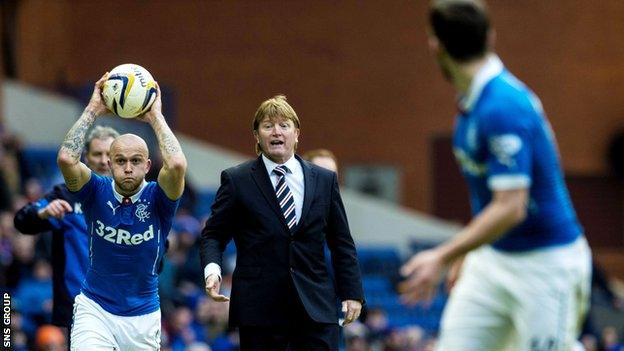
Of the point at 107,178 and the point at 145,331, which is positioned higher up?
the point at 107,178

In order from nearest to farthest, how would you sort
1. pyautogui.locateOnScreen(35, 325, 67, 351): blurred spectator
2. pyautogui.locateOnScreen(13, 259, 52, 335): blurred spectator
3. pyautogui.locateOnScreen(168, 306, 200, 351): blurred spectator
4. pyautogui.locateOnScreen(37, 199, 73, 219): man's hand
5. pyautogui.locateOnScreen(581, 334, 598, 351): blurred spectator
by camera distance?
1. pyautogui.locateOnScreen(37, 199, 73, 219): man's hand
2. pyautogui.locateOnScreen(35, 325, 67, 351): blurred spectator
3. pyautogui.locateOnScreen(13, 259, 52, 335): blurred spectator
4. pyautogui.locateOnScreen(168, 306, 200, 351): blurred spectator
5. pyautogui.locateOnScreen(581, 334, 598, 351): blurred spectator

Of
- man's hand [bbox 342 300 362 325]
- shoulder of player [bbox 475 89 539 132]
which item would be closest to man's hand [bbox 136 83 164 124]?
man's hand [bbox 342 300 362 325]

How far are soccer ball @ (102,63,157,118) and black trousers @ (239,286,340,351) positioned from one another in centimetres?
136

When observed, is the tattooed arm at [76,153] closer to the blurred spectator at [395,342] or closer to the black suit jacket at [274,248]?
the black suit jacket at [274,248]

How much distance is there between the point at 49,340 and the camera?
38.0 ft

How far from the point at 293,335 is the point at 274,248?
512 mm

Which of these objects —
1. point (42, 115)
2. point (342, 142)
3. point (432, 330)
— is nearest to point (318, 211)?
point (432, 330)

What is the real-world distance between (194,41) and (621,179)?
7.73 m

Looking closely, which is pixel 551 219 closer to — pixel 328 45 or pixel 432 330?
pixel 432 330

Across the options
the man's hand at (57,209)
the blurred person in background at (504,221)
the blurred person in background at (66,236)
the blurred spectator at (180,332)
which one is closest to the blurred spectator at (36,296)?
the blurred spectator at (180,332)

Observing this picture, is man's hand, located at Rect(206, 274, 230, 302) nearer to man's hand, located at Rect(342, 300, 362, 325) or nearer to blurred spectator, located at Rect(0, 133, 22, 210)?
man's hand, located at Rect(342, 300, 362, 325)

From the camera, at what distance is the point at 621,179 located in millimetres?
23188

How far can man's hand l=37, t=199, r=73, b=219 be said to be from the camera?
809cm

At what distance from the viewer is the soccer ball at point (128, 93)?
7.66 meters
